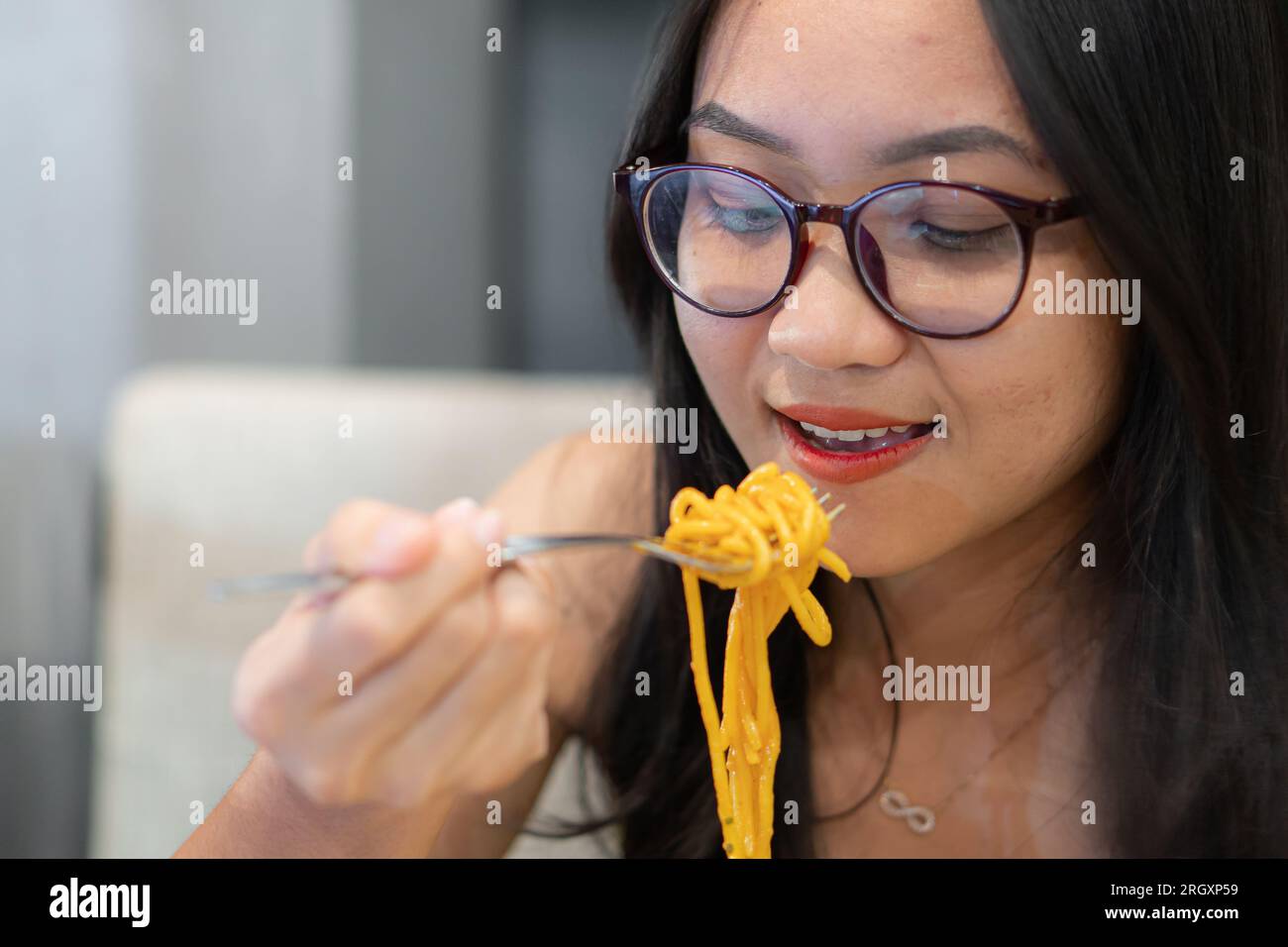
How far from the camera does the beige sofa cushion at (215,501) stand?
168cm

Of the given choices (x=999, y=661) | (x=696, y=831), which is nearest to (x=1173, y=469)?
(x=999, y=661)

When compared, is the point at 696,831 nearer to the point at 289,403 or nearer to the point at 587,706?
the point at 587,706

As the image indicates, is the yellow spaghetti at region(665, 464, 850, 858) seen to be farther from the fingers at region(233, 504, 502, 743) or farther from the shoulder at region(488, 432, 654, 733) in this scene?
the shoulder at region(488, 432, 654, 733)

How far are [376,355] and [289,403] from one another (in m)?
1.14

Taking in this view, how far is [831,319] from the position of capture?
1.00m

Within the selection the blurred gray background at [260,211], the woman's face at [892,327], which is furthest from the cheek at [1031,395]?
the blurred gray background at [260,211]

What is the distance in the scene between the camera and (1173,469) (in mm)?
1134

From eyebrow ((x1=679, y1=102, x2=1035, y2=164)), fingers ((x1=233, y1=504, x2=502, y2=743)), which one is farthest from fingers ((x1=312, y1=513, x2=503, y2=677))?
eyebrow ((x1=679, y1=102, x2=1035, y2=164))

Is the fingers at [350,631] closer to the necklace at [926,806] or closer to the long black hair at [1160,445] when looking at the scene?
the long black hair at [1160,445]

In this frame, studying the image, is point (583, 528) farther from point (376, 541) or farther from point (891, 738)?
point (376, 541)

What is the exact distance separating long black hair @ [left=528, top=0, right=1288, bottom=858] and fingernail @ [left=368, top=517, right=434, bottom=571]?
63 cm

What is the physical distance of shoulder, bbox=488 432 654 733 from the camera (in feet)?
4.88

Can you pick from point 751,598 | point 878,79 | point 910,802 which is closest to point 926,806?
point 910,802

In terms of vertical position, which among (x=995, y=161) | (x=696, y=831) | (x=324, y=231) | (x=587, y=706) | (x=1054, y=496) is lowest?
(x=696, y=831)
